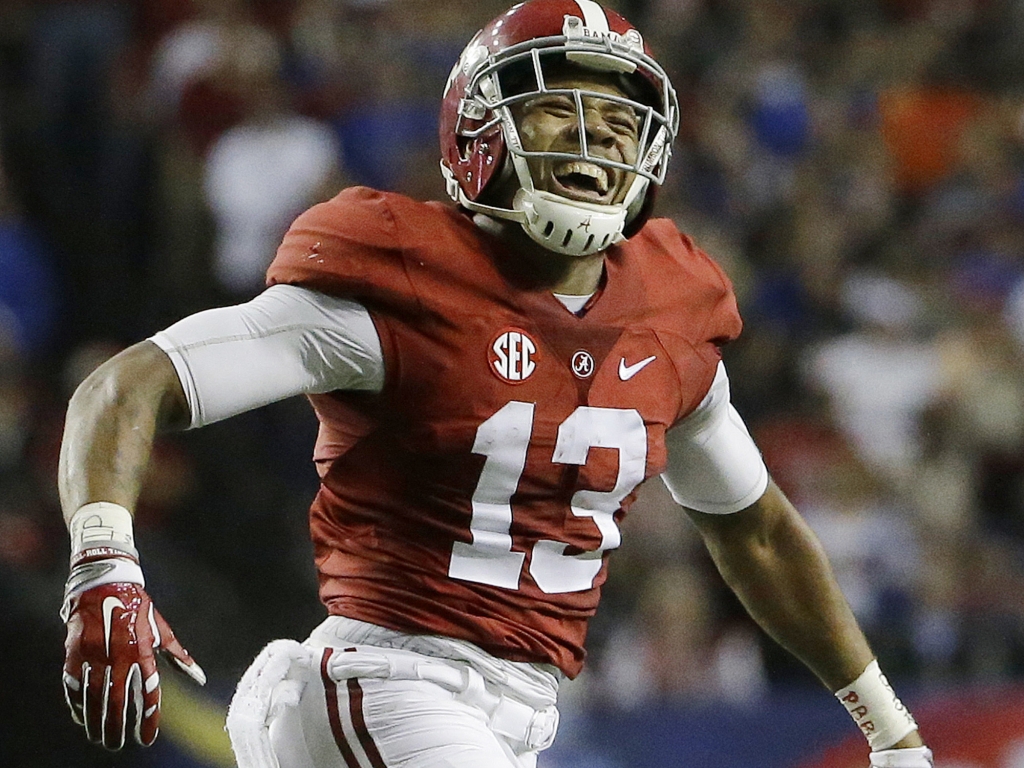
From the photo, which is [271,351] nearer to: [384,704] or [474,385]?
[474,385]

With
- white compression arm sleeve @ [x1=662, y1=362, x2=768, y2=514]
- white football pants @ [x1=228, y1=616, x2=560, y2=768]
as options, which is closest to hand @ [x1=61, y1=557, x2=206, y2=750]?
white football pants @ [x1=228, y1=616, x2=560, y2=768]

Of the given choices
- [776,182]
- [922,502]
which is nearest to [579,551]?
[922,502]

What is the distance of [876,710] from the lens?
276cm

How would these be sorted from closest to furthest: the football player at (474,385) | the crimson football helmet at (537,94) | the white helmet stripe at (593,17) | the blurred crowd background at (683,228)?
the football player at (474,385) → the crimson football helmet at (537,94) → the white helmet stripe at (593,17) → the blurred crowd background at (683,228)

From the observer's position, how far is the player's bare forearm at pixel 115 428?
1.97 meters

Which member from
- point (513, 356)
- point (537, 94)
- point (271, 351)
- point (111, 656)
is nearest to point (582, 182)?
point (537, 94)

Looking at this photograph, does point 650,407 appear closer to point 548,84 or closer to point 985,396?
point 548,84

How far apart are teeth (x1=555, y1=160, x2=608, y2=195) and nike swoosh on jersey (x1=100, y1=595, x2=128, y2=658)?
839mm

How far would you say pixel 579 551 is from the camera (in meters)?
2.39

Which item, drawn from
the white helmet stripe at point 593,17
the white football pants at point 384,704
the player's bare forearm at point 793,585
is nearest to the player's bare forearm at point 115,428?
the white football pants at point 384,704

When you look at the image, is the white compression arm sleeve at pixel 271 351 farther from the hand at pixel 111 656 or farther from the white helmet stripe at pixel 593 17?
the white helmet stripe at pixel 593 17

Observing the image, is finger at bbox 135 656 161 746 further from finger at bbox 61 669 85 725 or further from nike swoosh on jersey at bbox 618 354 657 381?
nike swoosh on jersey at bbox 618 354 657 381

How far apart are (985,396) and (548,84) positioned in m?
3.16

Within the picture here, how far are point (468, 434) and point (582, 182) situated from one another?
38 centimetres
